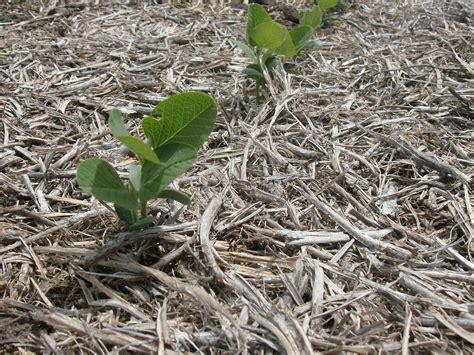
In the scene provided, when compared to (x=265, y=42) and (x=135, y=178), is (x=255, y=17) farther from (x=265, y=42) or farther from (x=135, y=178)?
(x=135, y=178)

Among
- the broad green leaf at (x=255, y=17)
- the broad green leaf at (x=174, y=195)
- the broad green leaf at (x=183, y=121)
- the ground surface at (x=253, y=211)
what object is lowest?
the ground surface at (x=253, y=211)

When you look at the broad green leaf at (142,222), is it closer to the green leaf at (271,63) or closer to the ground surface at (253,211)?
the ground surface at (253,211)

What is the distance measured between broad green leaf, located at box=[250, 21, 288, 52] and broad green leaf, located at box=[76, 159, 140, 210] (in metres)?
0.87

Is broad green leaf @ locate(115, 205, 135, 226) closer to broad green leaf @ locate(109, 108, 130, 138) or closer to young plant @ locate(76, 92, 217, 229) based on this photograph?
young plant @ locate(76, 92, 217, 229)

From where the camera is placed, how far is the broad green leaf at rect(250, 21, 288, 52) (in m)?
1.72

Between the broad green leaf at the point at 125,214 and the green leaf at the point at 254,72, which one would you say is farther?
the green leaf at the point at 254,72

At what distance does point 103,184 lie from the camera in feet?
3.48

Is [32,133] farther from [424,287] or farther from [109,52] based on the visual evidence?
[424,287]

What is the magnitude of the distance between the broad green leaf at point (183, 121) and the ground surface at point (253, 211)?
18cm

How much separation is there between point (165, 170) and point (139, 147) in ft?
0.32

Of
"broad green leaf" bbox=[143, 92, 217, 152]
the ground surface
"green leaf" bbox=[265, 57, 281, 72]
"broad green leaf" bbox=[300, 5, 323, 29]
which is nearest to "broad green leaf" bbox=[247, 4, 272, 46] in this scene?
"green leaf" bbox=[265, 57, 281, 72]

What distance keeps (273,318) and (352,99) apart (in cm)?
110

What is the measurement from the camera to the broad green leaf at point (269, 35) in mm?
1724

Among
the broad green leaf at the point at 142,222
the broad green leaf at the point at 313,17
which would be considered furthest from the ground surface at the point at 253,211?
the broad green leaf at the point at 313,17
